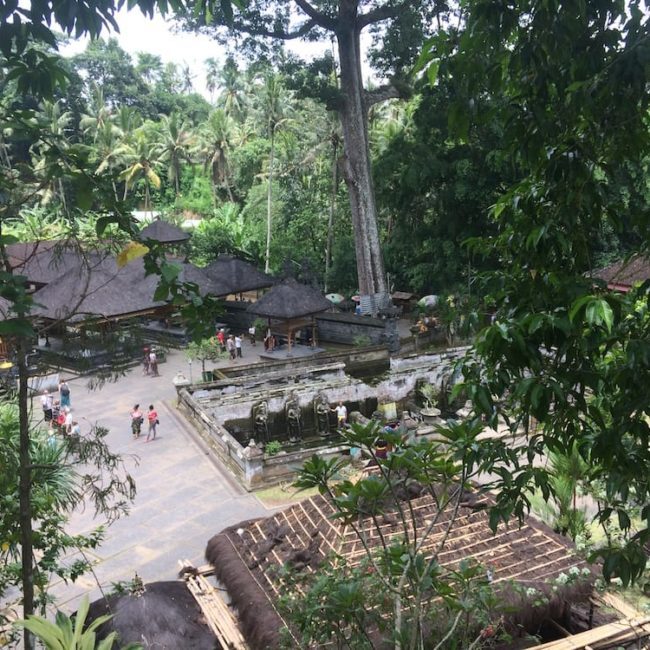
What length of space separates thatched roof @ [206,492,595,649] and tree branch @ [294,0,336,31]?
1868 centimetres

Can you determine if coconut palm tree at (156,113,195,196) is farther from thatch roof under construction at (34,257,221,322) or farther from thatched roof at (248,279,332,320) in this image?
thatched roof at (248,279,332,320)

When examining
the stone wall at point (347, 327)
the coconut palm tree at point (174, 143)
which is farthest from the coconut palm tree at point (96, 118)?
the stone wall at point (347, 327)

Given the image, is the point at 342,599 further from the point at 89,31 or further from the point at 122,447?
the point at 122,447

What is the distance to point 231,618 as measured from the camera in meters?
7.36

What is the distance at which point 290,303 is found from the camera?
2186 centimetres

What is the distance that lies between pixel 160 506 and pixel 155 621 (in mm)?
5464

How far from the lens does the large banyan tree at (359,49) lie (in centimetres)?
2161

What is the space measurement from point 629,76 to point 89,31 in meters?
2.54

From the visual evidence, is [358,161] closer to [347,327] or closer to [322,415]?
[347,327]

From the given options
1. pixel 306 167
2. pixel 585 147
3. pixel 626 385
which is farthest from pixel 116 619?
pixel 306 167

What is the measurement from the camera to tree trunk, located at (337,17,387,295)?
2280cm

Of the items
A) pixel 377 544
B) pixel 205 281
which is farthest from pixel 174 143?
pixel 377 544

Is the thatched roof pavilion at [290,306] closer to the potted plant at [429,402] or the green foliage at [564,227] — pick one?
the potted plant at [429,402]

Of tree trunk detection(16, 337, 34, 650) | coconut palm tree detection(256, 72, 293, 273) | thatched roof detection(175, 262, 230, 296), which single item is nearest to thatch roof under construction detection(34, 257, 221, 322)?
thatched roof detection(175, 262, 230, 296)
